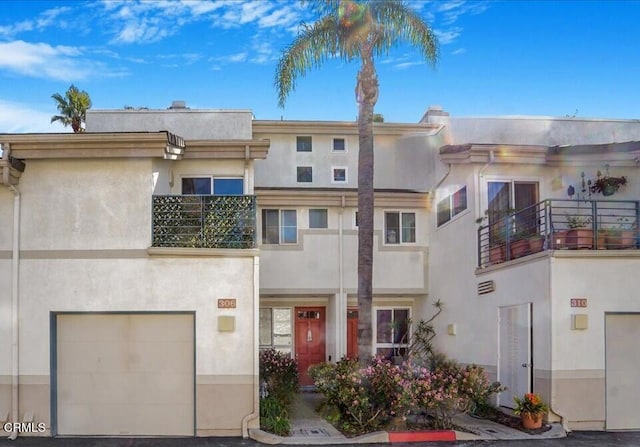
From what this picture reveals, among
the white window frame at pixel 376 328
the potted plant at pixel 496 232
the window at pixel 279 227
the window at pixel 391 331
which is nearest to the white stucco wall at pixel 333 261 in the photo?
the window at pixel 279 227

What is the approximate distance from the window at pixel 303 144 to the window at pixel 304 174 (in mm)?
597

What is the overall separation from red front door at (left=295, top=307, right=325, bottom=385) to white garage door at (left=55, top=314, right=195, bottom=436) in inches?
311

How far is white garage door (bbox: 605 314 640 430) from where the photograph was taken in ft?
42.7

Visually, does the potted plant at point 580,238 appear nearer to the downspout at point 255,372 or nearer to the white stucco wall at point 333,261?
the downspout at point 255,372

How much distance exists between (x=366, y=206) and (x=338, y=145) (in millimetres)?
8268

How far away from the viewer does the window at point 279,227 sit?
1928 cm

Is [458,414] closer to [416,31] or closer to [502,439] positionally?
[502,439]

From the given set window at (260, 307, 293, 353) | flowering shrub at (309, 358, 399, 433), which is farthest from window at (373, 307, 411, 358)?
flowering shrub at (309, 358, 399, 433)

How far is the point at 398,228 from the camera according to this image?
19641mm

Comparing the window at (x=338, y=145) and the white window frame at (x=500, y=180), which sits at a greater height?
the window at (x=338, y=145)

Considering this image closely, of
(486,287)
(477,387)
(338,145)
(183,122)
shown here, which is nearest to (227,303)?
(477,387)

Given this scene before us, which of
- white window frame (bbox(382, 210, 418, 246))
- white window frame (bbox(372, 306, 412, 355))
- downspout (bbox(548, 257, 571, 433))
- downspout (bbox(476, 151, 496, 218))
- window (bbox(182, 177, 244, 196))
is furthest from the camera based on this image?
white window frame (bbox(372, 306, 412, 355))

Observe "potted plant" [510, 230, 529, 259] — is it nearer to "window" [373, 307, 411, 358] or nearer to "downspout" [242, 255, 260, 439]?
"downspout" [242, 255, 260, 439]

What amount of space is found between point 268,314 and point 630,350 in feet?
35.2
